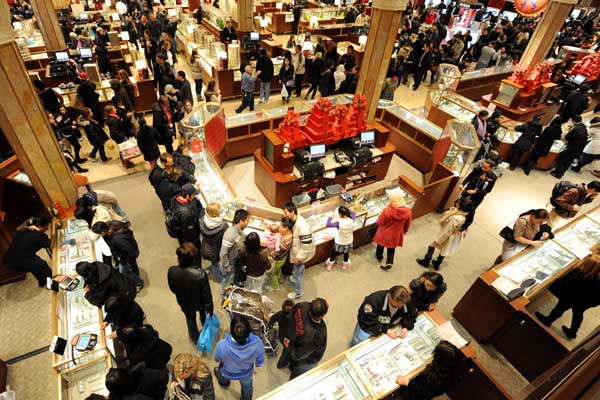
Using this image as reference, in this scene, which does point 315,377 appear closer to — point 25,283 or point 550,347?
point 550,347

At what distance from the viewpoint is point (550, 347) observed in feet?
13.5

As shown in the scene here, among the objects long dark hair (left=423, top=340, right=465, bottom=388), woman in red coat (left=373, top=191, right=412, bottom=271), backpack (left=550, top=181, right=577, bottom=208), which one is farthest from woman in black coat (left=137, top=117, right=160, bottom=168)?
backpack (left=550, top=181, right=577, bottom=208)

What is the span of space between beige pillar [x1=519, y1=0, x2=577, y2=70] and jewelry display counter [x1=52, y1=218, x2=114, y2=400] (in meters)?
12.9

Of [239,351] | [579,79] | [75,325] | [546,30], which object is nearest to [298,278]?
[239,351]

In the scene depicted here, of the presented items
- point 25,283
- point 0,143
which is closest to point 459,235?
point 25,283

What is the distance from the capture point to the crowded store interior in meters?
3.47

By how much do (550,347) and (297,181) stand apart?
4.55 m

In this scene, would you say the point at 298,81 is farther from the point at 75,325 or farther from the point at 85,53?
the point at 75,325

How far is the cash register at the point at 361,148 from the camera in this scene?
274 inches

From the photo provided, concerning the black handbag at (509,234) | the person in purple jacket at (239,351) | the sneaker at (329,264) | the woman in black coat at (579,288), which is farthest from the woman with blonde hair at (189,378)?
the black handbag at (509,234)

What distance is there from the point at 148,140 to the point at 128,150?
997mm

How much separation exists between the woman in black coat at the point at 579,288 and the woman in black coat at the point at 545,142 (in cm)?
475

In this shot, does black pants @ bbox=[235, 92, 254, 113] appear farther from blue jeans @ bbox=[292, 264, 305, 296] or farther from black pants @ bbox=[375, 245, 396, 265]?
blue jeans @ bbox=[292, 264, 305, 296]

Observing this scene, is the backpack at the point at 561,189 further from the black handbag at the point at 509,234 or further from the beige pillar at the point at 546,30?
the beige pillar at the point at 546,30
